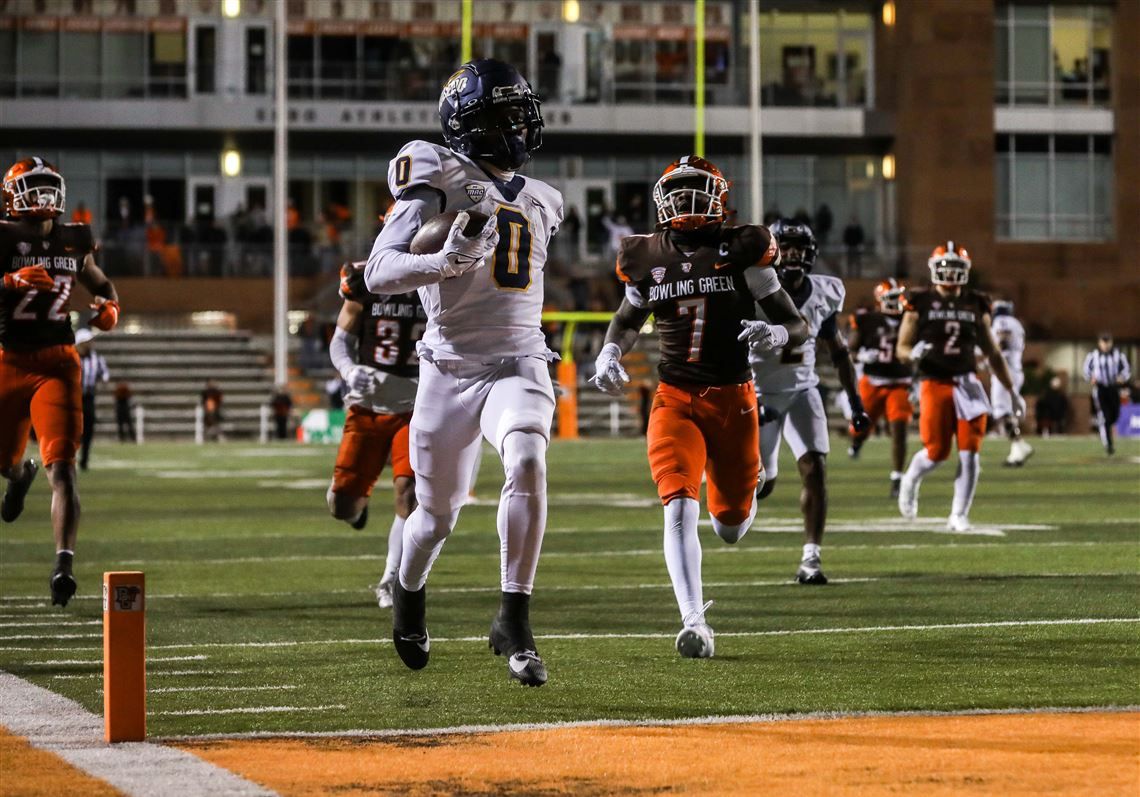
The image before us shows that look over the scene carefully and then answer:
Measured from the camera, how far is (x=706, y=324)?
355 inches

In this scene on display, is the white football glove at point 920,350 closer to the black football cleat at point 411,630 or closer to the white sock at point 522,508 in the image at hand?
the black football cleat at point 411,630

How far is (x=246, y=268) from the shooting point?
48.3 metres

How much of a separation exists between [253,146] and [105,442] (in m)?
14.6

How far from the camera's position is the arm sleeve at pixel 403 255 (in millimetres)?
7262

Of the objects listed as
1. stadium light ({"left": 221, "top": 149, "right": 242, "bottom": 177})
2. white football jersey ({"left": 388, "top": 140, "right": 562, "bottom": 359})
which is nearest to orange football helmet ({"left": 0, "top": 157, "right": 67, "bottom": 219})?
white football jersey ({"left": 388, "top": 140, "right": 562, "bottom": 359})

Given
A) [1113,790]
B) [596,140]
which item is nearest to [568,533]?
[1113,790]

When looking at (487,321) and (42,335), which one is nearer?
(487,321)

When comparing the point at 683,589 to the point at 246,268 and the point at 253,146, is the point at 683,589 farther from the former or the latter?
the point at 253,146

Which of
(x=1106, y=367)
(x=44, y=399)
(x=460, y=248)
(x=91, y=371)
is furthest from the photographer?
(x=1106, y=367)

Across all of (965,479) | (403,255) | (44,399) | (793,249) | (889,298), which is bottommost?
(965,479)

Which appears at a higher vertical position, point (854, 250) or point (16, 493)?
point (854, 250)

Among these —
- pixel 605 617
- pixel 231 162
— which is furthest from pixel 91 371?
pixel 231 162

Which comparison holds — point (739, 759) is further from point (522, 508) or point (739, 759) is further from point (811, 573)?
point (811, 573)

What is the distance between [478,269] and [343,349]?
3.85 meters
